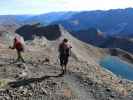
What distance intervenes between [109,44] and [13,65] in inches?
6961

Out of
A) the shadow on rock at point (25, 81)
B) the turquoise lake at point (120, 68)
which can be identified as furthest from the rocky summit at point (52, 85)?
the turquoise lake at point (120, 68)

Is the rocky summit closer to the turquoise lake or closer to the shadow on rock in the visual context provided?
the shadow on rock

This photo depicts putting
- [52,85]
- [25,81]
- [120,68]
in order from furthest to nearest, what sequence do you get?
[120,68] → [25,81] → [52,85]

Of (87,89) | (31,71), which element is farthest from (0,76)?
(87,89)

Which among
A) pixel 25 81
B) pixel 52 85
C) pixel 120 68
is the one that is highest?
pixel 25 81

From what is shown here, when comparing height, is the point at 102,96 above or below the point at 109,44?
above

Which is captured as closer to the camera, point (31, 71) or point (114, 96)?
point (114, 96)

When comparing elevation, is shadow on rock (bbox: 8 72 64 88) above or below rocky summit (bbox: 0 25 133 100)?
above

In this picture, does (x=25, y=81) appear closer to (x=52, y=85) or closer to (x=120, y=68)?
(x=52, y=85)

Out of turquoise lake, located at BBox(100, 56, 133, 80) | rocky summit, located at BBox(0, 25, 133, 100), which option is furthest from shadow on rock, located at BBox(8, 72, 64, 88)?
turquoise lake, located at BBox(100, 56, 133, 80)

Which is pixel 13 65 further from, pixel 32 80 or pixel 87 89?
pixel 87 89

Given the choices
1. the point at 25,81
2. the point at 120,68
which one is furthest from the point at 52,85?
the point at 120,68

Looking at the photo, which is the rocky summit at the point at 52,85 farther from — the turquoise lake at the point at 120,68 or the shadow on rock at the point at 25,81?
the turquoise lake at the point at 120,68

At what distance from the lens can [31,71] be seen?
2122cm
